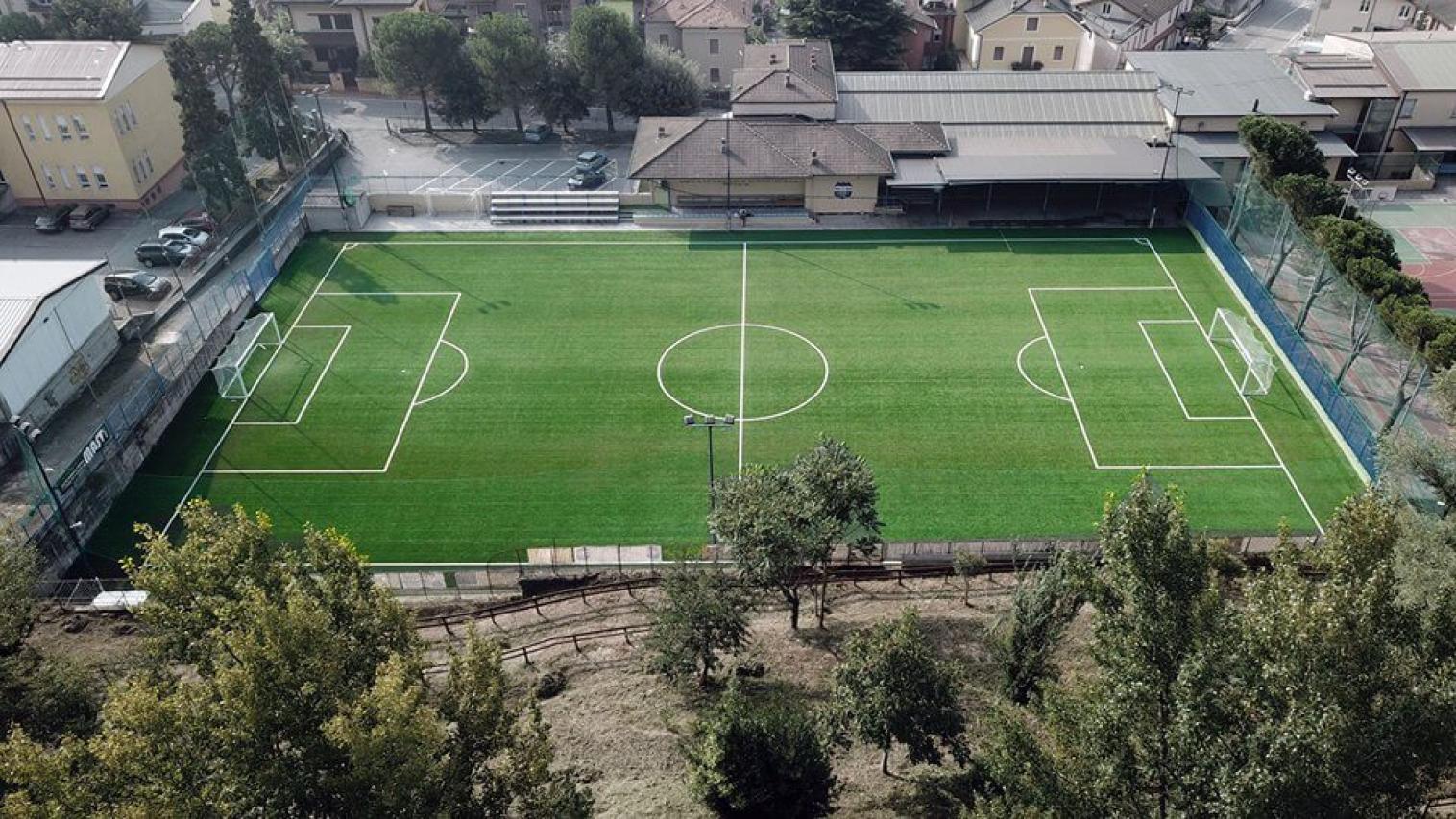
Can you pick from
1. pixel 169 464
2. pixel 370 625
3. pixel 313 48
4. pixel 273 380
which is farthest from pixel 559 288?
pixel 313 48

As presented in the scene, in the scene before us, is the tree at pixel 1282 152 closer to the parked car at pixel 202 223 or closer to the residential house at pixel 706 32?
the residential house at pixel 706 32

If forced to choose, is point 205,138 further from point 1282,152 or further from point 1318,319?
point 1318,319

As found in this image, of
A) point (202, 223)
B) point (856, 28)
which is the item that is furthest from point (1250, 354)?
point (202, 223)

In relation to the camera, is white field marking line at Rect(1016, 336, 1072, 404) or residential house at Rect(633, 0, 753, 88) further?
residential house at Rect(633, 0, 753, 88)

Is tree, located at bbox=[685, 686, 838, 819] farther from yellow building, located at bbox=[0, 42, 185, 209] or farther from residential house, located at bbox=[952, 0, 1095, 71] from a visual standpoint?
residential house, located at bbox=[952, 0, 1095, 71]

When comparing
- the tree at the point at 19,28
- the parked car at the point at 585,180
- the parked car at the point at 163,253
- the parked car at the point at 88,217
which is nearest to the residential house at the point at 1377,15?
the parked car at the point at 585,180

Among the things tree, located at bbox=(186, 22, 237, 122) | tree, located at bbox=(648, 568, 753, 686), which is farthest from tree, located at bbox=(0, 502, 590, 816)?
tree, located at bbox=(186, 22, 237, 122)
